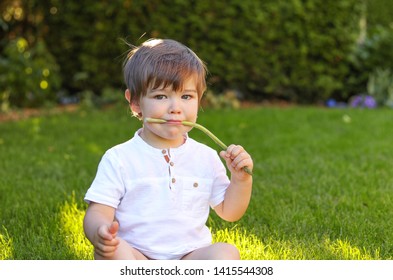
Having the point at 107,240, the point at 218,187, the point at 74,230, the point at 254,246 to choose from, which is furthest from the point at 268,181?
the point at 107,240

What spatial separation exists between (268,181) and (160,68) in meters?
1.76

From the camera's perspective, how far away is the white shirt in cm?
221

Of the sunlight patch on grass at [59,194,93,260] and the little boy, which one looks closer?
the little boy

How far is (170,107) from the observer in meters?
2.18

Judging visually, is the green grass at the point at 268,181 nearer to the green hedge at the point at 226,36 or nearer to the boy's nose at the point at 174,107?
the boy's nose at the point at 174,107

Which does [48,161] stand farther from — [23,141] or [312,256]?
[312,256]

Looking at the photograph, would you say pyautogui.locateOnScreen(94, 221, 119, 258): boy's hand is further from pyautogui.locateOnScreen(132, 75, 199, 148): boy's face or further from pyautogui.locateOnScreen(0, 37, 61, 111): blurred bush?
pyautogui.locateOnScreen(0, 37, 61, 111): blurred bush

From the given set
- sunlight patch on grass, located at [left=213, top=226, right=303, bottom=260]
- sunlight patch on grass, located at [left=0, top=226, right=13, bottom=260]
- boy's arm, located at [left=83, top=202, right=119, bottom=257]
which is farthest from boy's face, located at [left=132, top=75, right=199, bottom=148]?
sunlight patch on grass, located at [left=0, top=226, right=13, bottom=260]

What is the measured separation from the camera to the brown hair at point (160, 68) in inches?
86.1

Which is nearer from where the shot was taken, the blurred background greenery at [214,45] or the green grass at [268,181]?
the green grass at [268,181]

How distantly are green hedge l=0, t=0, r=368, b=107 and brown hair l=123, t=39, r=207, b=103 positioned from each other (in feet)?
16.6

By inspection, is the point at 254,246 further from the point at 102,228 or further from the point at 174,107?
the point at 102,228

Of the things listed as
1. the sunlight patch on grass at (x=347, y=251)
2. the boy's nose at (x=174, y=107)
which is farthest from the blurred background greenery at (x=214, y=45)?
the boy's nose at (x=174, y=107)

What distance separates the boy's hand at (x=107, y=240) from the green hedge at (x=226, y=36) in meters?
5.48
